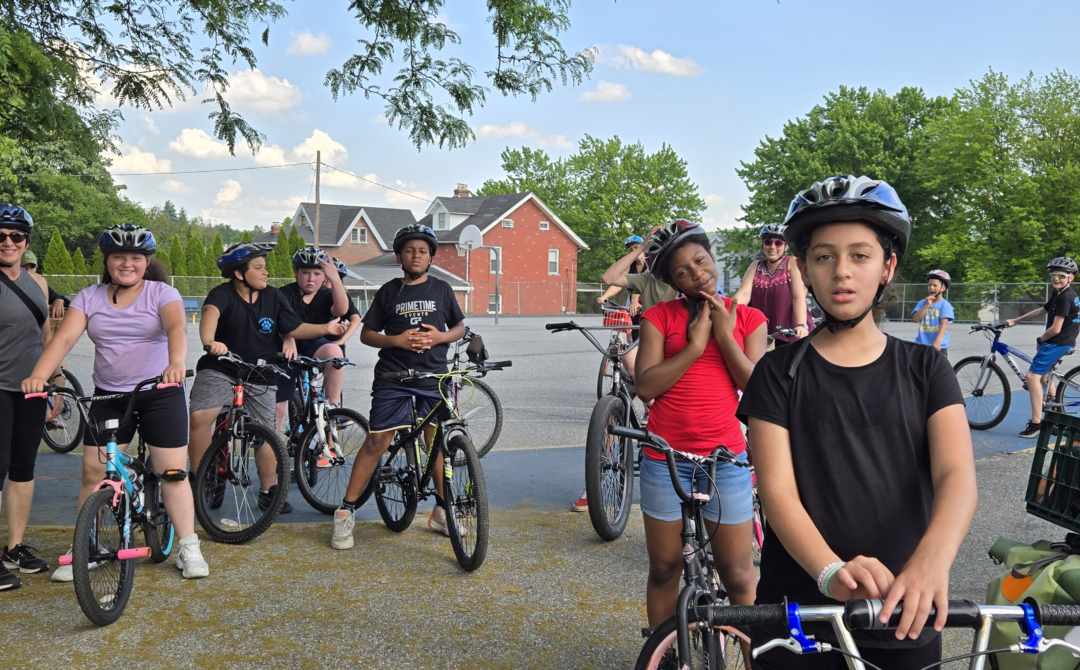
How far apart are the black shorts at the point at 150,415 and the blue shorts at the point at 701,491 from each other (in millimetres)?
2866

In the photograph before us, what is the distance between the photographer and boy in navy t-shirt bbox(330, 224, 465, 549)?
5.52 meters

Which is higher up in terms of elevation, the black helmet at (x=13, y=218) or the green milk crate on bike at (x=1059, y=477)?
the black helmet at (x=13, y=218)

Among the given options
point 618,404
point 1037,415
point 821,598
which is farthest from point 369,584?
point 1037,415

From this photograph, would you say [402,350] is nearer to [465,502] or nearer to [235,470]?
[465,502]

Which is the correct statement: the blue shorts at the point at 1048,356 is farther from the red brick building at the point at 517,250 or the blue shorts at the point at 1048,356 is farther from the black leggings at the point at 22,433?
the red brick building at the point at 517,250

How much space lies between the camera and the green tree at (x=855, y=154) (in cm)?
5106

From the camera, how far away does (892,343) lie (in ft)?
6.64

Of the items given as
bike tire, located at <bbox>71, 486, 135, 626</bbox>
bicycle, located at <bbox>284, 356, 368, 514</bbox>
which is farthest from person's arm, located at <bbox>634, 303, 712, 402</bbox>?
bicycle, located at <bbox>284, 356, 368, 514</bbox>

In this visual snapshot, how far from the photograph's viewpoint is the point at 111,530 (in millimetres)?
4355

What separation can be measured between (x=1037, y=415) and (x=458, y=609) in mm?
7881

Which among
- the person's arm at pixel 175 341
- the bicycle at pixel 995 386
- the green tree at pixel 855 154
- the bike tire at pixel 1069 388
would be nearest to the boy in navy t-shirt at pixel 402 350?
the person's arm at pixel 175 341

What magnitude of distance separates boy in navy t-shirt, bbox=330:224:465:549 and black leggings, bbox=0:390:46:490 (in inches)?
70.6

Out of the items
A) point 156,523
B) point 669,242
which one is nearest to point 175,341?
point 156,523

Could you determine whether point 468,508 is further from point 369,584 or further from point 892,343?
point 892,343
